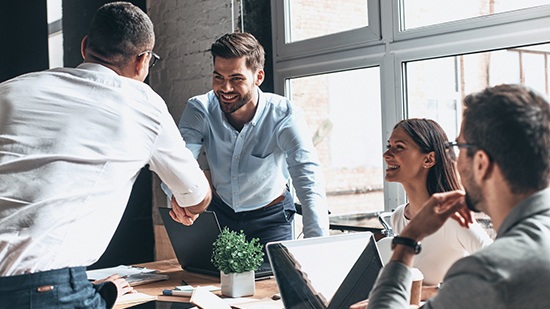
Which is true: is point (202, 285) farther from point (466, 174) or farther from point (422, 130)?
point (466, 174)

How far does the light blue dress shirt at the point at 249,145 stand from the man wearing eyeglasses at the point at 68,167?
0.99 m

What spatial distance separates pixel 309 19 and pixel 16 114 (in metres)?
2.52

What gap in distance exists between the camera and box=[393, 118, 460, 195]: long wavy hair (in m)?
1.93

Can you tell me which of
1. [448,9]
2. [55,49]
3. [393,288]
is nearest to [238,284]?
[393,288]

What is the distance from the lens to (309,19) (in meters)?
3.52

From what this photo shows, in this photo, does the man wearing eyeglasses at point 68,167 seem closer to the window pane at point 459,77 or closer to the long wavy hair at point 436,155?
the long wavy hair at point 436,155

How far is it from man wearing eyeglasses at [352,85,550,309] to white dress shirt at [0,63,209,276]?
76cm

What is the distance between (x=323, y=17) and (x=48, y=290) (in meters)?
2.64

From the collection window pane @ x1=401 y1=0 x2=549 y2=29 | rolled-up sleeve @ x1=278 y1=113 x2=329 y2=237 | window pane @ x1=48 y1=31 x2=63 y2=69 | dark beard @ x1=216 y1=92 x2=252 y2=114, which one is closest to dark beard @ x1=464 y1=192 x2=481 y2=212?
rolled-up sleeve @ x1=278 y1=113 x2=329 y2=237

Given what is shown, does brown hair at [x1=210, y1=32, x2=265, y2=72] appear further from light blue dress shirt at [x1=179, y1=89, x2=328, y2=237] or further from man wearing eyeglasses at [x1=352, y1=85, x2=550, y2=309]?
man wearing eyeglasses at [x1=352, y1=85, x2=550, y2=309]

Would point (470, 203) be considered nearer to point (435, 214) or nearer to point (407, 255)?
point (435, 214)

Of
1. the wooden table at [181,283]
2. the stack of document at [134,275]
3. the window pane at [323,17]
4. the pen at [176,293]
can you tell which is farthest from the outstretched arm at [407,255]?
the window pane at [323,17]

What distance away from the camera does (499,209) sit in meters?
1.03

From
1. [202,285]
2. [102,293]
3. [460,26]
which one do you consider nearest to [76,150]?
[102,293]
